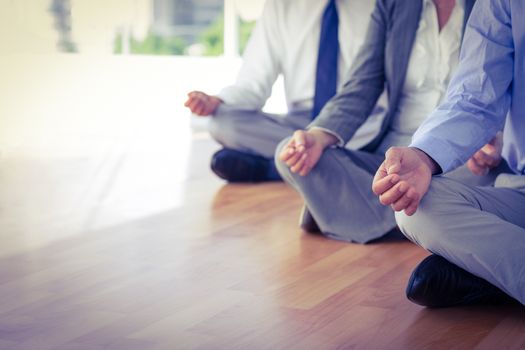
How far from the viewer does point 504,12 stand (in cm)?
179

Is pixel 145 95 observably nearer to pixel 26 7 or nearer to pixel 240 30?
pixel 240 30

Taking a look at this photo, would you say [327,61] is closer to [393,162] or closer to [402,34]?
[402,34]

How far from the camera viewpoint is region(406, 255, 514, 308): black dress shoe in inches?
66.4

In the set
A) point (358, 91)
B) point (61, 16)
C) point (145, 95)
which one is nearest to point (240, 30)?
point (145, 95)

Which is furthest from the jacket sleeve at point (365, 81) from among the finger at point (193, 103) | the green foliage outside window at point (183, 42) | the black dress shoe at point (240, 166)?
the green foliage outside window at point (183, 42)

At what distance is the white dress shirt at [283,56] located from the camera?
3424 mm

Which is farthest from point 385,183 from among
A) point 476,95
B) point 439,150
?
point 476,95

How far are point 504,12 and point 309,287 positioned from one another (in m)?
0.66

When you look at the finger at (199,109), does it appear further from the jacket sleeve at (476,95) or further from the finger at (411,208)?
the finger at (411,208)

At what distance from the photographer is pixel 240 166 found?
3430mm

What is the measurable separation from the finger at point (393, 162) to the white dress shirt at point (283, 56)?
184 centimetres

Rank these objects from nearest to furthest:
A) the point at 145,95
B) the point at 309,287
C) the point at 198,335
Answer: the point at 198,335, the point at 309,287, the point at 145,95

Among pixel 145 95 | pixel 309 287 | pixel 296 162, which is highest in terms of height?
pixel 296 162

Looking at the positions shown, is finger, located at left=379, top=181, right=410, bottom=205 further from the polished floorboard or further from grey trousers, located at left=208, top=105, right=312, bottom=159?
grey trousers, located at left=208, top=105, right=312, bottom=159
